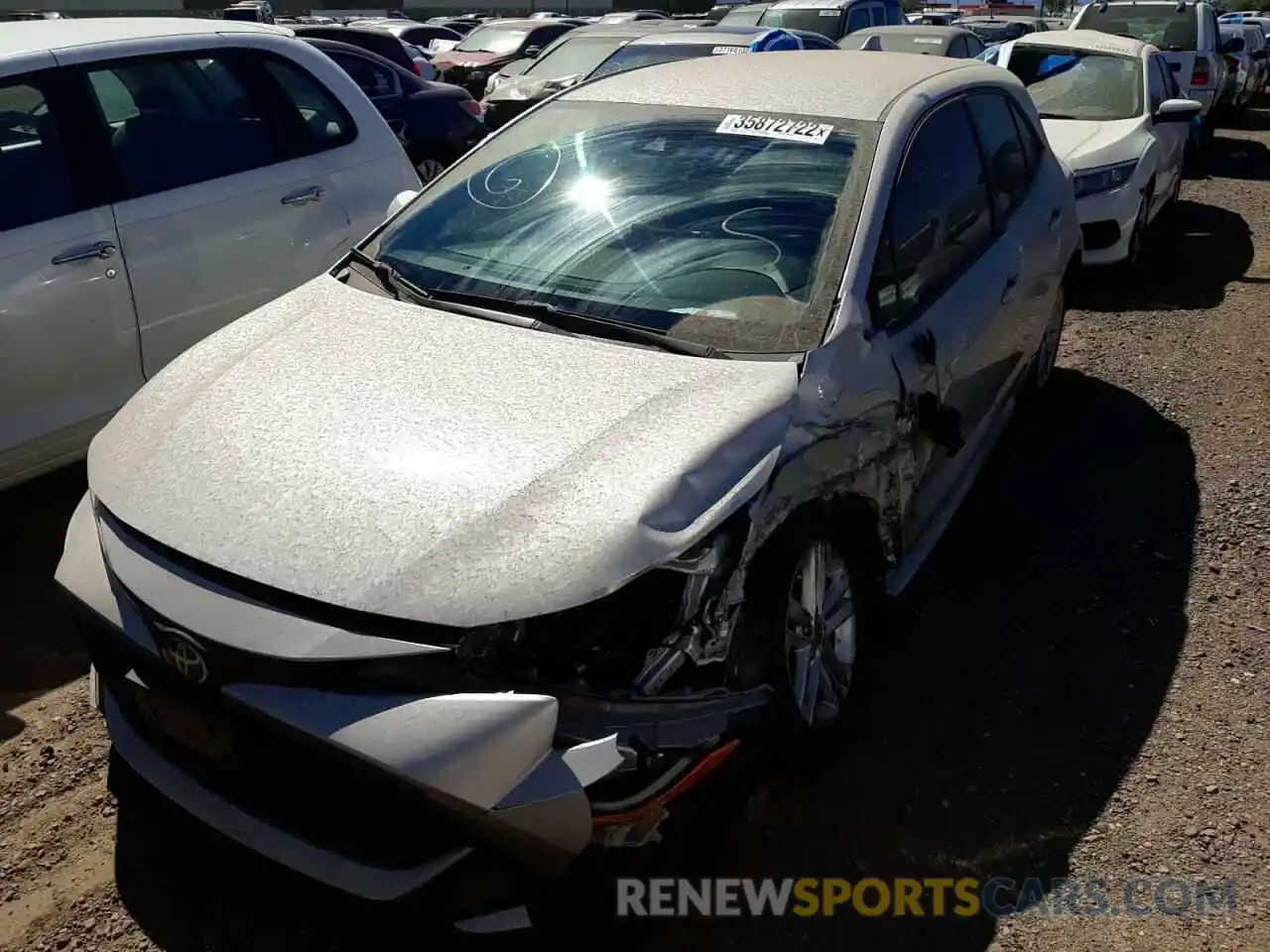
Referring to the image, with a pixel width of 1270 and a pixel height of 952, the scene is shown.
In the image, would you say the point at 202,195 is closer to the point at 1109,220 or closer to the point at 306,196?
the point at 306,196

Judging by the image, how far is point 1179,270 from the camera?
26.7 feet

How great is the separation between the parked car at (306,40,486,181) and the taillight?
858 cm

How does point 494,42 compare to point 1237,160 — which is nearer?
point 1237,160

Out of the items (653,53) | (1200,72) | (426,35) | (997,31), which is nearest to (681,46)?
(653,53)

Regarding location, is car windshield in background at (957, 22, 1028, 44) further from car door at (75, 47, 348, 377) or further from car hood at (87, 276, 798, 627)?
car hood at (87, 276, 798, 627)

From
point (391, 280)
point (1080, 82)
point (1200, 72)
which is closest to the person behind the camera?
point (391, 280)

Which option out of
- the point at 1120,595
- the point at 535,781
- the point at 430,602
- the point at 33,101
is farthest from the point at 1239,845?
the point at 33,101

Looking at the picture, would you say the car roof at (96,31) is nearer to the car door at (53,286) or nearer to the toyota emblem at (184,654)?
the car door at (53,286)

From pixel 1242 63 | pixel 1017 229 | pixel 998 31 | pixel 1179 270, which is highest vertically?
pixel 1017 229

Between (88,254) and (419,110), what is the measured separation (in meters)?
5.72

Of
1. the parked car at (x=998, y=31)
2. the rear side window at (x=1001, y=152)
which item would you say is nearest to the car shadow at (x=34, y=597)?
the rear side window at (x=1001, y=152)

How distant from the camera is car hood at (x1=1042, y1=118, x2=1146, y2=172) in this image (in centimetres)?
750

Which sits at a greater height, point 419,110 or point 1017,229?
point 1017,229

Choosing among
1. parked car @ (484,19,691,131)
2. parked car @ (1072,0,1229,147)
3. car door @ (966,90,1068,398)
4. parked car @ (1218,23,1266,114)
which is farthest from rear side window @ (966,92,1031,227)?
parked car @ (1218,23,1266,114)
